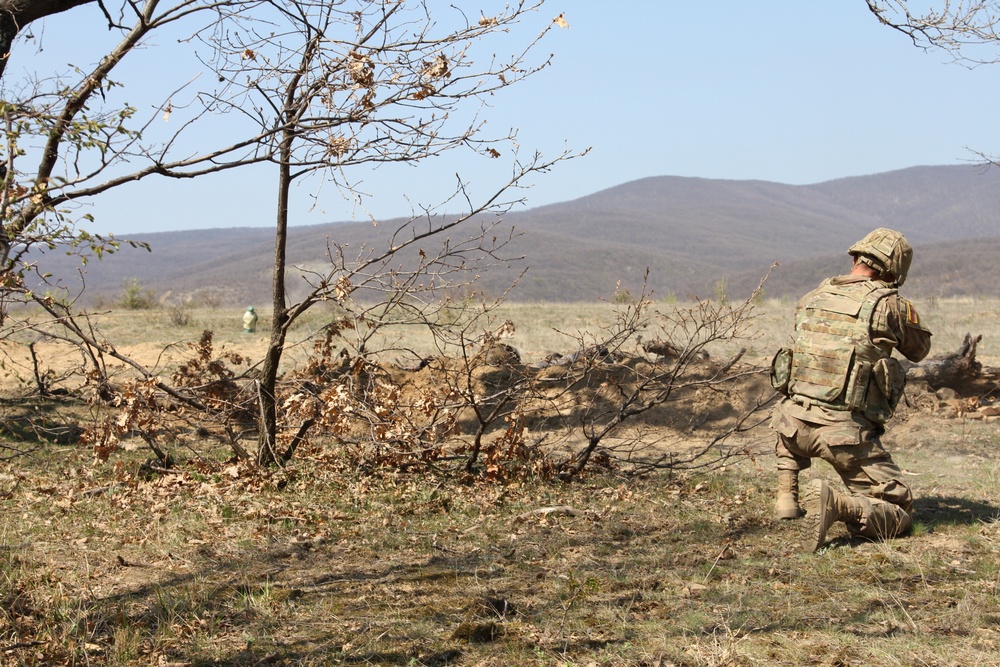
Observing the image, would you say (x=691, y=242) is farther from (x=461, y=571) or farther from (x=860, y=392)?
(x=461, y=571)

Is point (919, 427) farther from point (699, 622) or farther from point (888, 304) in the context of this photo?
point (699, 622)

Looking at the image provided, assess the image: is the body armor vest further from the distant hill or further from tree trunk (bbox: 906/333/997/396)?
the distant hill

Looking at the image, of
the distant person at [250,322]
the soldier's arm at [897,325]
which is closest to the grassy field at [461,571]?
the soldier's arm at [897,325]

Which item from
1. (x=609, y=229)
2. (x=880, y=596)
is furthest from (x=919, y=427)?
(x=609, y=229)

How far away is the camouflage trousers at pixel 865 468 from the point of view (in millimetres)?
5504

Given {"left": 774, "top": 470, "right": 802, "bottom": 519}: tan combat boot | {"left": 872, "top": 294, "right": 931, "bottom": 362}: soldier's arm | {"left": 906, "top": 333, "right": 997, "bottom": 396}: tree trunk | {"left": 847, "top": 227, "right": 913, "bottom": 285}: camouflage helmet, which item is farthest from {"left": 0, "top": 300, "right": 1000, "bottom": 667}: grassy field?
{"left": 906, "top": 333, "right": 997, "bottom": 396}: tree trunk

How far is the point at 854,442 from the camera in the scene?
18.2 ft

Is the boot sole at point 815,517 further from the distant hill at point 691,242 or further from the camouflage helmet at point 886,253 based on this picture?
the distant hill at point 691,242

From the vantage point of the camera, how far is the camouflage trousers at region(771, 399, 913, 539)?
5504mm

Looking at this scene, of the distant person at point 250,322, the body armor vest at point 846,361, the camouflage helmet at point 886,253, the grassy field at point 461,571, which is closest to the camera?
the grassy field at point 461,571

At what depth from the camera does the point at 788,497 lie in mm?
5949

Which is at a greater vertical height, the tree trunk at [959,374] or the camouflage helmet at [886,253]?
the camouflage helmet at [886,253]

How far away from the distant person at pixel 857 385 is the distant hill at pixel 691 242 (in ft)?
34.8

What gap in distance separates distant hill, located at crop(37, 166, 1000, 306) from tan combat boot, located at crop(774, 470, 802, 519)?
1100 cm
